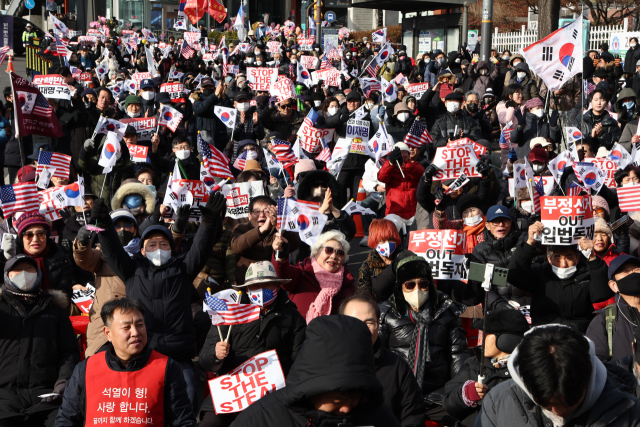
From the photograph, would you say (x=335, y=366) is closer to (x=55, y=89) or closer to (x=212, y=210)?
(x=212, y=210)

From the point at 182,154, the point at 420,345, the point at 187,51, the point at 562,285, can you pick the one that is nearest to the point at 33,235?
the point at 420,345

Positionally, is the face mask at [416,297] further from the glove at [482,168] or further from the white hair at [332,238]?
the glove at [482,168]

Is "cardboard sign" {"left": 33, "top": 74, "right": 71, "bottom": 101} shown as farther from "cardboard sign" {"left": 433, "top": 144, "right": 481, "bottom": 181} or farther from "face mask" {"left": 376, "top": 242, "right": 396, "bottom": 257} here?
"face mask" {"left": 376, "top": 242, "right": 396, "bottom": 257}

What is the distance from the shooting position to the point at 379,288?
5.62 meters

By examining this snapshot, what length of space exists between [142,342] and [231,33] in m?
34.0

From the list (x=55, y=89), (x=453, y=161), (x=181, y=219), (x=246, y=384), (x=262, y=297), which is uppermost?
(x=55, y=89)

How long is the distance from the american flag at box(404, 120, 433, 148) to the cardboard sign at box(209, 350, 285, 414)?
5.21 meters

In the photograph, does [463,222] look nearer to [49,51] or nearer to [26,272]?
[26,272]

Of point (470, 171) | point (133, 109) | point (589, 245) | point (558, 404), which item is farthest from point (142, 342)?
point (133, 109)

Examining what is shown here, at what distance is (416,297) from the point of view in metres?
4.90

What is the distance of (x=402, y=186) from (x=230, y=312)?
460 centimetres

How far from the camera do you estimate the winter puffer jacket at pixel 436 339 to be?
4816 mm

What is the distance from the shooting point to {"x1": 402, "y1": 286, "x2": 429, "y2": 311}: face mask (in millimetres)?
4898

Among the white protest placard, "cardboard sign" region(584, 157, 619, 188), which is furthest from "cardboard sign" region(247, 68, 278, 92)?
"cardboard sign" region(584, 157, 619, 188)
